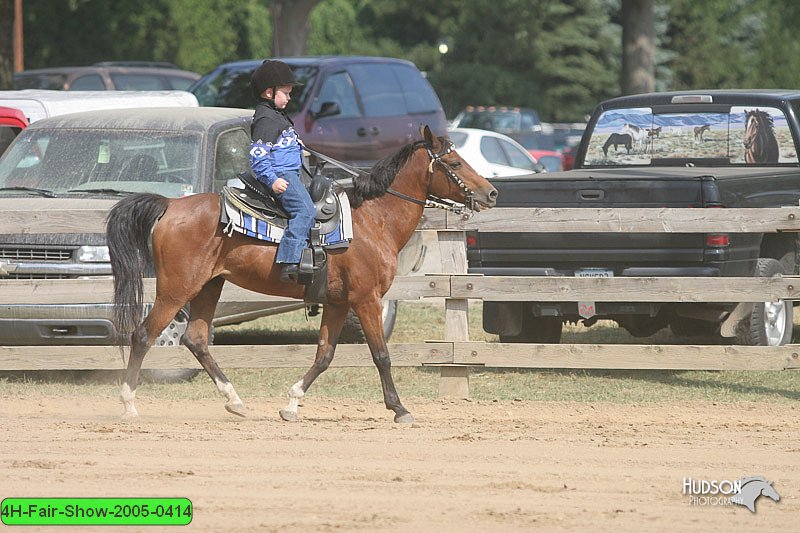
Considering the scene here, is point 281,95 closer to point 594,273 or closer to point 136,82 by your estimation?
point 594,273

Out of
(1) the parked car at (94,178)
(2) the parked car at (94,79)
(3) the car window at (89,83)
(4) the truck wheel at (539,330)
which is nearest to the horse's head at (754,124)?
(4) the truck wheel at (539,330)

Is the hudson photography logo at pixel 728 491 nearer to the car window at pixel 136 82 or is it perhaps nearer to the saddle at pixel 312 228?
the saddle at pixel 312 228

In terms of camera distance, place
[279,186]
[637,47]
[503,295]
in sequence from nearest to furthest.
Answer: [279,186], [503,295], [637,47]

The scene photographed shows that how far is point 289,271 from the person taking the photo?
352 inches

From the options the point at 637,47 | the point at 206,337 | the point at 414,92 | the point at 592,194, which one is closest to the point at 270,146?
the point at 206,337

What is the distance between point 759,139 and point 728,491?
6184mm

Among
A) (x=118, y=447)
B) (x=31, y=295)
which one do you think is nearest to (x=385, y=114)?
(x=31, y=295)

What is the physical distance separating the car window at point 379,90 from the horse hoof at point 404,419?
9730 millimetres

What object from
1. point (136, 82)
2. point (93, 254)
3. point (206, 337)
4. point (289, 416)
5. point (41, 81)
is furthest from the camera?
point (136, 82)

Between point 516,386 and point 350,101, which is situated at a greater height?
point 350,101

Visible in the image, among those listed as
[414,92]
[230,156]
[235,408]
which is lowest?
[235,408]

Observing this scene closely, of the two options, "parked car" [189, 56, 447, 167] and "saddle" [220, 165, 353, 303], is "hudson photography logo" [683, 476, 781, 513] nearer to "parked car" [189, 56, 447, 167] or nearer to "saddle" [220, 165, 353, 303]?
"saddle" [220, 165, 353, 303]

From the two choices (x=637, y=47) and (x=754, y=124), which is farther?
(x=637, y=47)

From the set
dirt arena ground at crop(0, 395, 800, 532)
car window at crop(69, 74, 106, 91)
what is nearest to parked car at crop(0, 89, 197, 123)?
dirt arena ground at crop(0, 395, 800, 532)
